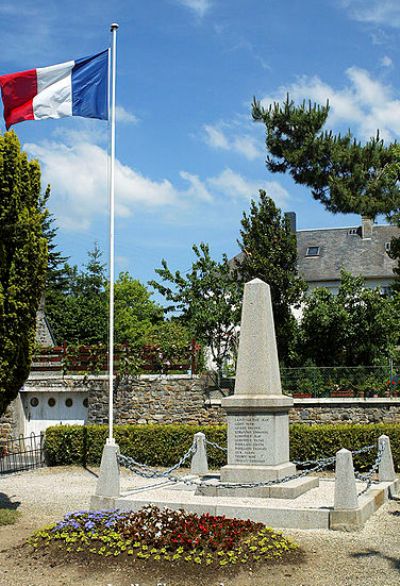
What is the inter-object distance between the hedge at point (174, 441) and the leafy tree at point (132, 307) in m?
32.7

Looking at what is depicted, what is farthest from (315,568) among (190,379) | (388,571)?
(190,379)

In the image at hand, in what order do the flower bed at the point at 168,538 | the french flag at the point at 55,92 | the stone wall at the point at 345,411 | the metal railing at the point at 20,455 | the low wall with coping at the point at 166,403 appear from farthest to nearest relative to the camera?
the low wall with coping at the point at 166,403 < the stone wall at the point at 345,411 < the metal railing at the point at 20,455 < the french flag at the point at 55,92 < the flower bed at the point at 168,538

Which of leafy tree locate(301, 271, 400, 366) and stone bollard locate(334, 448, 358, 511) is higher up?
leafy tree locate(301, 271, 400, 366)

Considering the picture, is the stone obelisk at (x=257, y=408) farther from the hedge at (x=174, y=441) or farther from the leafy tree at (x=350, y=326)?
the leafy tree at (x=350, y=326)

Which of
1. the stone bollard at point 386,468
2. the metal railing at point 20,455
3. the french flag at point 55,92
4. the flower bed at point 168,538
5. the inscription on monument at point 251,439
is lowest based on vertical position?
the metal railing at point 20,455

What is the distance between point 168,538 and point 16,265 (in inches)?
209

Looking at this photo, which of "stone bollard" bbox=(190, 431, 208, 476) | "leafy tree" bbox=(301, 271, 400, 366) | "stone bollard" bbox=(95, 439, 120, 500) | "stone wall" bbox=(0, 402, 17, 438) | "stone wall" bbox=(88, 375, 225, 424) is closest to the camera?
"stone bollard" bbox=(95, 439, 120, 500)

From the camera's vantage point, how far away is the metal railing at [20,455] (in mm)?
20000

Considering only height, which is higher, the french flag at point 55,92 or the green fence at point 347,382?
the french flag at point 55,92

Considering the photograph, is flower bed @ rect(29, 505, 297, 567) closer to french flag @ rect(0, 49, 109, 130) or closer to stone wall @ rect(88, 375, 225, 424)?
french flag @ rect(0, 49, 109, 130)

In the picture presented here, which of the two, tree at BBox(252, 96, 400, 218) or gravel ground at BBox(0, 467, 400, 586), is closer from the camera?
gravel ground at BBox(0, 467, 400, 586)

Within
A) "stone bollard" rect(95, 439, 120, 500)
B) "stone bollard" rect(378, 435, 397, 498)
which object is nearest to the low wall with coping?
"stone bollard" rect(378, 435, 397, 498)

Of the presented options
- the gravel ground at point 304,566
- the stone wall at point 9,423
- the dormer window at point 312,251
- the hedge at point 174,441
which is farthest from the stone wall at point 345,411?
the dormer window at point 312,251

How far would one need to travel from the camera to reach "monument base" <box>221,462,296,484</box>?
41.6 ft
